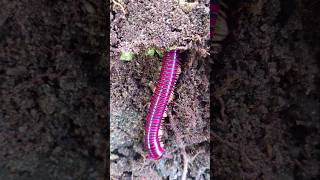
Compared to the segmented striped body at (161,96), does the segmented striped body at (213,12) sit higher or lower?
higher

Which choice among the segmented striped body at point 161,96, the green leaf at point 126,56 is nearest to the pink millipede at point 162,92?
the segmented striped body at point 161,96

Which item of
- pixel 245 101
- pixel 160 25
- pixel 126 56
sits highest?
pixel 160 25

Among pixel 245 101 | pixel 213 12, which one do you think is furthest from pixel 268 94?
pixel 213 12

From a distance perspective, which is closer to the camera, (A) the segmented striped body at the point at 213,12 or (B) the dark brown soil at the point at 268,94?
(B) the dark brown soil at the point at 268,94

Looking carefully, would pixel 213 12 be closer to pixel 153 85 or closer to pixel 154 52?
pixel 154 52

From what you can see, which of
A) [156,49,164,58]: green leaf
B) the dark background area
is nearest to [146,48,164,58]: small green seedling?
[156,49,164,58]: green leaf

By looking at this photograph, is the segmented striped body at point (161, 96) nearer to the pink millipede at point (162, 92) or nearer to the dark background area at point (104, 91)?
the pink millipede at point (162, 92)

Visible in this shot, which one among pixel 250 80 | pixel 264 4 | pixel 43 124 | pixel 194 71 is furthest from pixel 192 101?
pixel 43 124
